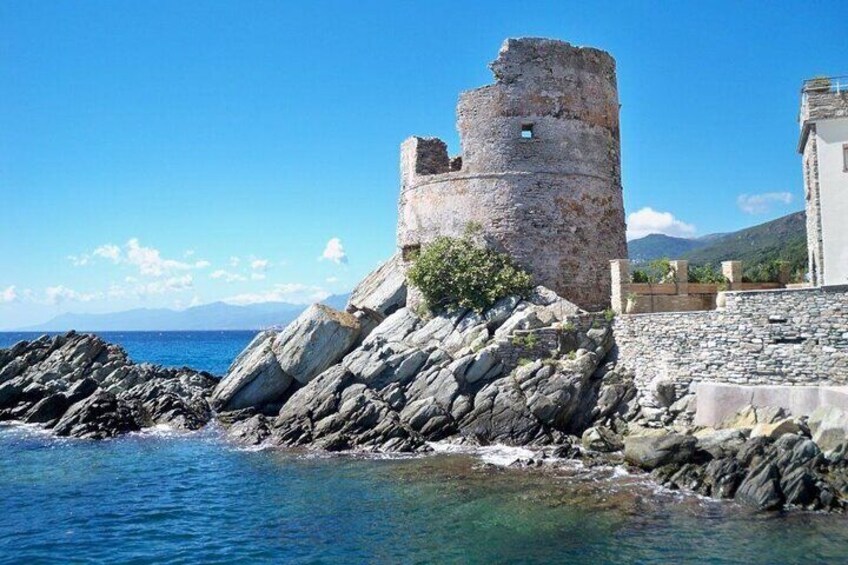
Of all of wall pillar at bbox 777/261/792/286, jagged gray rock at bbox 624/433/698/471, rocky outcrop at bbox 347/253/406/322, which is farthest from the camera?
rocky outcrop at bbox 347/253/406/322

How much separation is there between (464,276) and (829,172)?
12351mm

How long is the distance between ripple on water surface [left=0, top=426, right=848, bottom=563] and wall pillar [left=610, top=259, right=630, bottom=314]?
783 cm

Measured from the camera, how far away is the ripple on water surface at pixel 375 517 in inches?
564

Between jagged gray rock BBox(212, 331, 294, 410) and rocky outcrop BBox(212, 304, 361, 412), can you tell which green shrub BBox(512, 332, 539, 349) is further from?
jagged gray rock BBox(212, 331, 294, 410)

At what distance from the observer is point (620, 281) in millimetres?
25953

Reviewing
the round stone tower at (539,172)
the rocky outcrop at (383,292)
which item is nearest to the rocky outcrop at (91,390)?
the rocky outcrop at (383,292)

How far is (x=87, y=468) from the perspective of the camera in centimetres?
2261

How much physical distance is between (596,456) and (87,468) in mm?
14924

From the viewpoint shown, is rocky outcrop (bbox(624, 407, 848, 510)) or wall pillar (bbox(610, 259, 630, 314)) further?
wall pillar (bbox(610, 259, 630, 314))

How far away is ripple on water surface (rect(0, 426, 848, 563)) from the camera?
14.3 metres

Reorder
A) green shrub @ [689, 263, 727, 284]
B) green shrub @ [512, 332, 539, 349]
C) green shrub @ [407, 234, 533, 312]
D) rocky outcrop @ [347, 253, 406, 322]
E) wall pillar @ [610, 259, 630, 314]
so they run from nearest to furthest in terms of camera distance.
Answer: green shrub @ [512, 332, 539, 349], wall pillar @ [610, 259, 630, 314], green shrub @ [689, 263, 727, 284], green shrub @ [407, 234, 533, 312], rocky outcrop @ [347, 253, 406, 322]

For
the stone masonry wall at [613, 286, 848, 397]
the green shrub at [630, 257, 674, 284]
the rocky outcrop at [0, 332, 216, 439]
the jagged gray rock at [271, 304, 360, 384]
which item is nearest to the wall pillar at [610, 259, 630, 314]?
the green shrub at [630, 257, 674, 284]

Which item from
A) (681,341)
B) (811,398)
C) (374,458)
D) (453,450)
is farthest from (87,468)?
(811,398)

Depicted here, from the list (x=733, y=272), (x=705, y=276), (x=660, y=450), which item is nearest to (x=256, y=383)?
(x=660, y=450)
